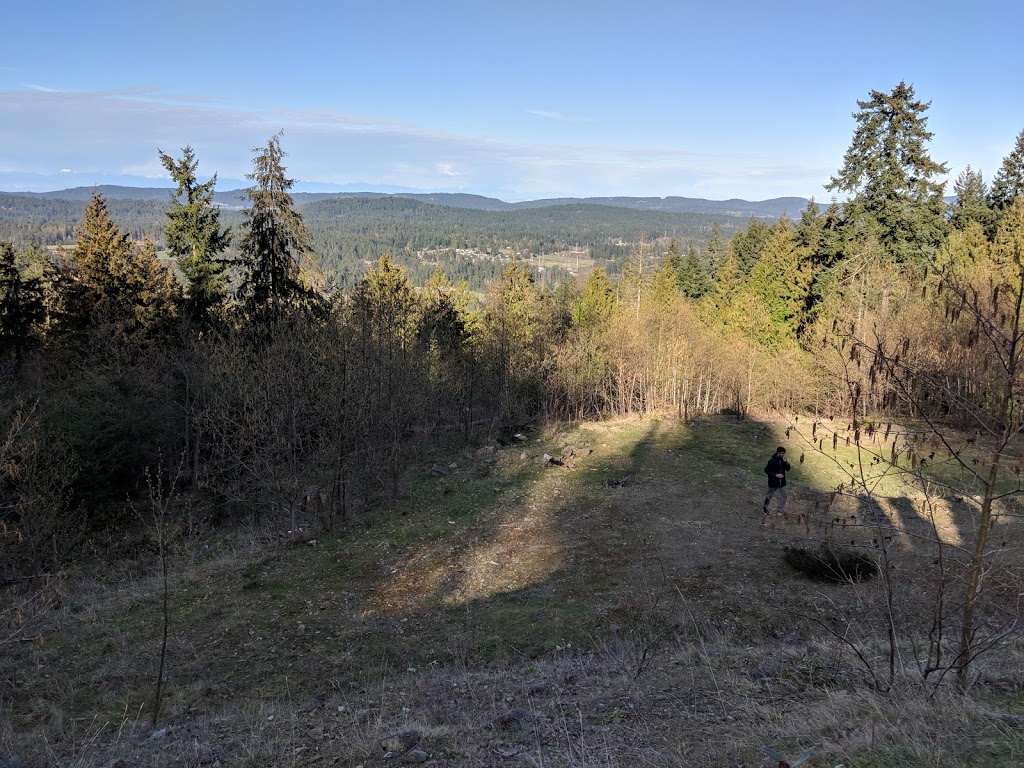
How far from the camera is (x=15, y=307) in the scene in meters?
25.1

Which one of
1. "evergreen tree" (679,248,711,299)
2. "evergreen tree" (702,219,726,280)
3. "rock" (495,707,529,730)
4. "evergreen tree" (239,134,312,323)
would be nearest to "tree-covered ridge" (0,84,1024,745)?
"evergreen tree" (239,134,312,323)

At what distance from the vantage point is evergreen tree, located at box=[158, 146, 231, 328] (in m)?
25.9

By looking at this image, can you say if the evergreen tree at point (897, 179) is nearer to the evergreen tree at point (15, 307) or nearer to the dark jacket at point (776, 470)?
the dark jacket at point (776, 470)

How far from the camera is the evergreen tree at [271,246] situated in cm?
1955

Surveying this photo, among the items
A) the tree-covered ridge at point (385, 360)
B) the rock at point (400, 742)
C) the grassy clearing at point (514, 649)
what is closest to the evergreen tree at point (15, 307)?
the tree-covered ridge at point (385, 360)

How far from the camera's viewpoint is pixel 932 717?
179 inches

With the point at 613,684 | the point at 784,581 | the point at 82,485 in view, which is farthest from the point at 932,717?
the point at 82,485

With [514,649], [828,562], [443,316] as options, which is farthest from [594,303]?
[514,649]

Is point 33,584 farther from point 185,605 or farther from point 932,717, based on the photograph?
point 932,717

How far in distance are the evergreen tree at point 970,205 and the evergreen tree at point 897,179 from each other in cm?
702

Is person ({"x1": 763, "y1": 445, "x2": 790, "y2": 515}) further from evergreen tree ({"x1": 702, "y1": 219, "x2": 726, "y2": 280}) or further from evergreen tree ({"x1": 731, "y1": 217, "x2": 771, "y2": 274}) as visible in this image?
evergreen tree ({"x1": 702, "y1": 219, "x2": 726, "y2": 280})

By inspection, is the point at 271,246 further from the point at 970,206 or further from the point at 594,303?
the point at 970,206

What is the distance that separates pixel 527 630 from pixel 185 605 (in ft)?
22.6

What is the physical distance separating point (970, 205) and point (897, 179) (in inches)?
462
